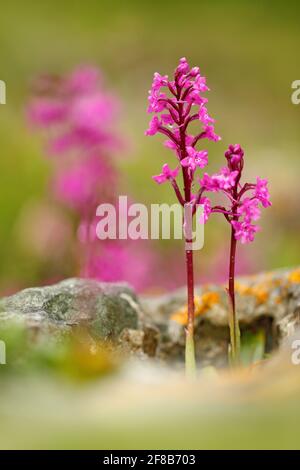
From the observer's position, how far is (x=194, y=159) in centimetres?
184

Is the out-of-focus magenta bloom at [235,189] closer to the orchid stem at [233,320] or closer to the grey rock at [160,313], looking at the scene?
the orchid stem at [233,320]

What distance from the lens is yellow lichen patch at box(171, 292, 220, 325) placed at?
2.46 m

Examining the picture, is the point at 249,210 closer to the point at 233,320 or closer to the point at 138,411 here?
the point at 233,320

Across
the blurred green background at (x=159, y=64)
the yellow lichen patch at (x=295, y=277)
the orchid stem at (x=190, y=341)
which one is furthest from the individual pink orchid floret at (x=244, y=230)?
the blurred green background at (x=159, y=64)

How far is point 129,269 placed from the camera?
401 centimetres

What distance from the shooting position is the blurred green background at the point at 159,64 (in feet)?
22.9

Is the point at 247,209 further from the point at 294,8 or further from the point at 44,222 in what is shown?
the point at 294,8

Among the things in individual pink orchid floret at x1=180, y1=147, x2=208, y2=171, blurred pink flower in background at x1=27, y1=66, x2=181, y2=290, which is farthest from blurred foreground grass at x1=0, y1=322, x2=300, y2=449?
blurred pink flower in background at x1=27, y1=66, x2=181, y2=290

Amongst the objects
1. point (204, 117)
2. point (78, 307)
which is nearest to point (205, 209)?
point (204, 117)

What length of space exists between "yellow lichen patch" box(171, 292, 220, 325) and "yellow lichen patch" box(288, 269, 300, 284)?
232mm

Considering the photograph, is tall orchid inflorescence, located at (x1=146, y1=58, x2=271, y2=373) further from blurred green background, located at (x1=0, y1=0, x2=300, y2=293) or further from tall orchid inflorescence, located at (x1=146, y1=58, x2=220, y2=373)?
blurred green background, located at (x1=0, y1=0, x2=300, y2=293)

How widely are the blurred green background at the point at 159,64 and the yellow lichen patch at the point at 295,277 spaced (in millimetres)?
3822
